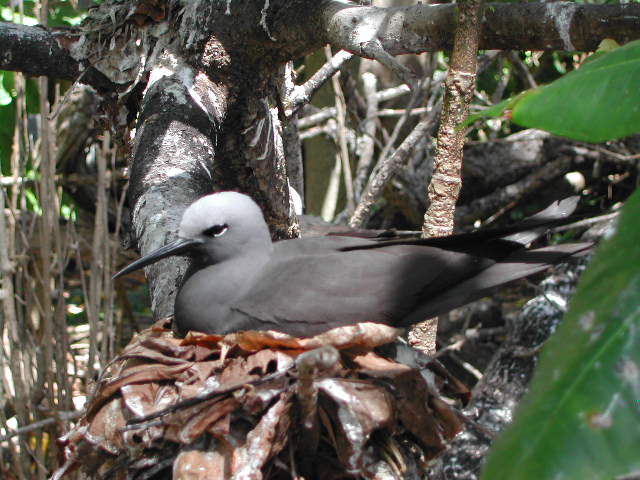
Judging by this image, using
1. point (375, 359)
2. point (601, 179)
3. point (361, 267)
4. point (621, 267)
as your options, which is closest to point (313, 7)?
point (361, 267)

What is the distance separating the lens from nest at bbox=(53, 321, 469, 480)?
1.38 metres

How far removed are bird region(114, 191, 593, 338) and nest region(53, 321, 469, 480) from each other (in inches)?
5.9

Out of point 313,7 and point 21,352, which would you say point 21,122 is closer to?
point 21,352

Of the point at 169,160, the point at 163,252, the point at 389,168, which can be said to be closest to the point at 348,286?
the point at 163,252

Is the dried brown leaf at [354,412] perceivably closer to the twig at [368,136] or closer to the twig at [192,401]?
the twig at [192,401]

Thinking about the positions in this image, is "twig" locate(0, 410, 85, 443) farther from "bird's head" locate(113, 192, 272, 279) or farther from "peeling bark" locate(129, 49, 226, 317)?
"bird's head" locate(113, 192, 272, 279)

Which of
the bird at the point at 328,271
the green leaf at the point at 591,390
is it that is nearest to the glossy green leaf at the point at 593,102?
the green leaf at the point at 591,390

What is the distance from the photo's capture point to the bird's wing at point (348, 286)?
1.70 meters

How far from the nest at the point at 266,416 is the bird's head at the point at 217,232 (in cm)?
34

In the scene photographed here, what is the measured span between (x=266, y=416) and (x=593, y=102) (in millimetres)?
781

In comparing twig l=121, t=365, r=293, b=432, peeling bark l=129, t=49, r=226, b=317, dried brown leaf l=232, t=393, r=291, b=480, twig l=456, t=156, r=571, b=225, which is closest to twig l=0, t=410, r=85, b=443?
peeling bark l=129, t=49, r=226, b=317

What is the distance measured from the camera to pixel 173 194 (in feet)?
6.49

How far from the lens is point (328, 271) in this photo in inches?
69.7

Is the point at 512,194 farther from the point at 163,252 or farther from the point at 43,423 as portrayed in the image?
the point at 163,252
